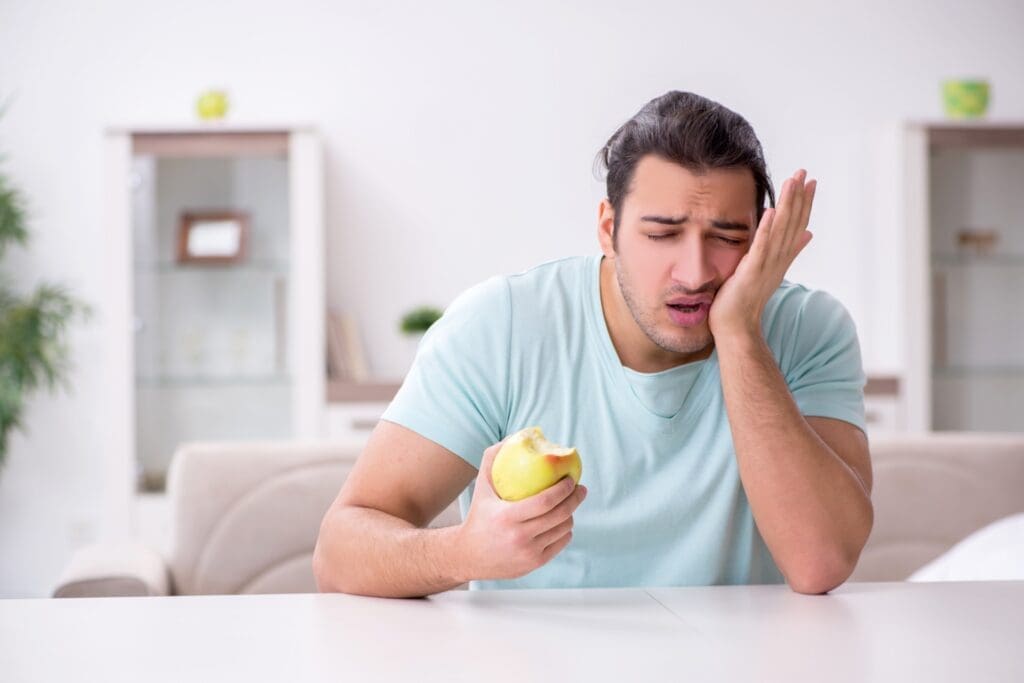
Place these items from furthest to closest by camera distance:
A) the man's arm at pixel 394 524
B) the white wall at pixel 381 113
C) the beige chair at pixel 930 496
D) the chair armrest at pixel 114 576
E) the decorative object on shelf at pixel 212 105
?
1. the white wall at pixel 381 113
2. the decorative object on shelf at pixel 212 105
3. the beige chair at pixel 930 496
4. the chair armrest at pixel 114 576
5. the man's arm at pixel 394 524

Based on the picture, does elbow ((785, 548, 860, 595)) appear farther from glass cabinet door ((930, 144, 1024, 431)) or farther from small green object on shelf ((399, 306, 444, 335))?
glass cabinet door ((930, 144, 1024, 431))

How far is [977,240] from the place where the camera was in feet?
13.5

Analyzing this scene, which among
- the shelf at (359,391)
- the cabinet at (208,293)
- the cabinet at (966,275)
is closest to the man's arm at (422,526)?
the shelf at (359,391)

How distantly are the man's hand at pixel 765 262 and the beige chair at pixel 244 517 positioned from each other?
41.7 inches

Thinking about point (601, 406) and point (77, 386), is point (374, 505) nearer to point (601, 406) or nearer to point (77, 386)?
point (601, 406)

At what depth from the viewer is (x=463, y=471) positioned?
1.36 metres

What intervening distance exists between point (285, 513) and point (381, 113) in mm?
2337

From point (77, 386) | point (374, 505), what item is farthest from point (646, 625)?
point (77, 386)

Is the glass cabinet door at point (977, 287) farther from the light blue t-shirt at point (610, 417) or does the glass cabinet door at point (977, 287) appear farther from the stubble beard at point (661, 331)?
the stubble beard at point (661, 331)

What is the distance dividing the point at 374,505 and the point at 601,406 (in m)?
0.30

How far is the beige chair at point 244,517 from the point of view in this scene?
2133 mm

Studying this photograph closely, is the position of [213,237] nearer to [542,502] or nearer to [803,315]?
[803,315]

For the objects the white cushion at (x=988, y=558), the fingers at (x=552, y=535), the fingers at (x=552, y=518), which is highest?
the fingers at (x=552, y=518)

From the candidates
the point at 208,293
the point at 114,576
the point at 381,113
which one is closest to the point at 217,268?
the point at 208,293
